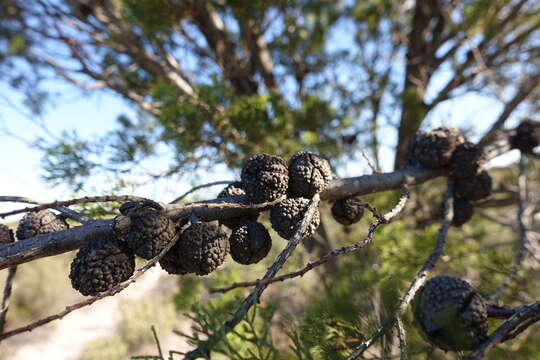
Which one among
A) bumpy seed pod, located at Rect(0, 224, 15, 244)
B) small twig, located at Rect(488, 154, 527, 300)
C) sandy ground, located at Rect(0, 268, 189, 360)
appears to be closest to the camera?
bumpy seed pod, located at Rect(0, 224, 15, 244)

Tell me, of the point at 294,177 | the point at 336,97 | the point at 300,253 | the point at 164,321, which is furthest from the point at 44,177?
the point at 164,321

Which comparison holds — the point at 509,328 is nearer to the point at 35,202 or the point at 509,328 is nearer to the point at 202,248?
the point at 202,248

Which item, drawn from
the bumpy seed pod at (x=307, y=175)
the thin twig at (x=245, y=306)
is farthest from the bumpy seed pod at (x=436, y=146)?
the thin twig at (x=245, y=306)

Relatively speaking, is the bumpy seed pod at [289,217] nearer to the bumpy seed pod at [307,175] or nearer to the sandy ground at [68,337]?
the bumpy seed pod at [307,175]

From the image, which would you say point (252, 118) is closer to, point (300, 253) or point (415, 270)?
point (415, 270)

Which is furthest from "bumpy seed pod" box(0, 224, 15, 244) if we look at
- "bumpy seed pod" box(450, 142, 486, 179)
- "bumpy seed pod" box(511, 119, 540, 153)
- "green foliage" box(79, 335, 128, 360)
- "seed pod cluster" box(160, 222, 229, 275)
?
"green foliage" box(79, 335, 128, 360)

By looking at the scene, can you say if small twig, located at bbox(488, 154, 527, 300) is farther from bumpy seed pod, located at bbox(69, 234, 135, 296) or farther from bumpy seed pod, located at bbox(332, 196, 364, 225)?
bumpy seed pod, located at bbox(69, 234, 135, 296)
